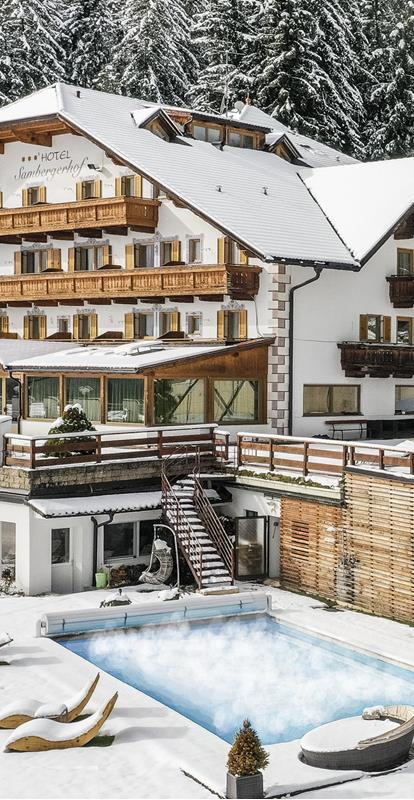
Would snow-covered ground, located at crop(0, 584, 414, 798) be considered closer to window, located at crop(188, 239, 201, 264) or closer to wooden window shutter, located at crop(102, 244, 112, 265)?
window, located at crop(188, 239, 201, 264)

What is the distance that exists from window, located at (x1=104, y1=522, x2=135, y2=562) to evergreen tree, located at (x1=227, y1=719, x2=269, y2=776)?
13083 mm

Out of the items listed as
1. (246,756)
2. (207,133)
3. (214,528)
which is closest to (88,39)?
(207,133)

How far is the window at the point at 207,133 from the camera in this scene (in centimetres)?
4022

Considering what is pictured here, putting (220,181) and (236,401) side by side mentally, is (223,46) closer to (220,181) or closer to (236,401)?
(220,181)

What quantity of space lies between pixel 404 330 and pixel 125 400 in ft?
35.8

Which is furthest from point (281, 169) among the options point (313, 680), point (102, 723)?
point (102, 723)

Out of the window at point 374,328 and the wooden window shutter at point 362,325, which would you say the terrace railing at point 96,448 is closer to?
the wooden window shutter at point 362,325

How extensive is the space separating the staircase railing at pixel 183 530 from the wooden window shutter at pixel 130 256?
1112 cm

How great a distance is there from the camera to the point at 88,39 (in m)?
69.4

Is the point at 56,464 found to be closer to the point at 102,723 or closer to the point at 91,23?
the point at 102,723

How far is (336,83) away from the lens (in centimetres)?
5897

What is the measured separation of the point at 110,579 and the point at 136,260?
13.8 metres

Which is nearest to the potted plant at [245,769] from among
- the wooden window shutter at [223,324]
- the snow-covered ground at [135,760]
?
the snow-covered ground at [135,760]

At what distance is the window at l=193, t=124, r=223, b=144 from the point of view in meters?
40.2
